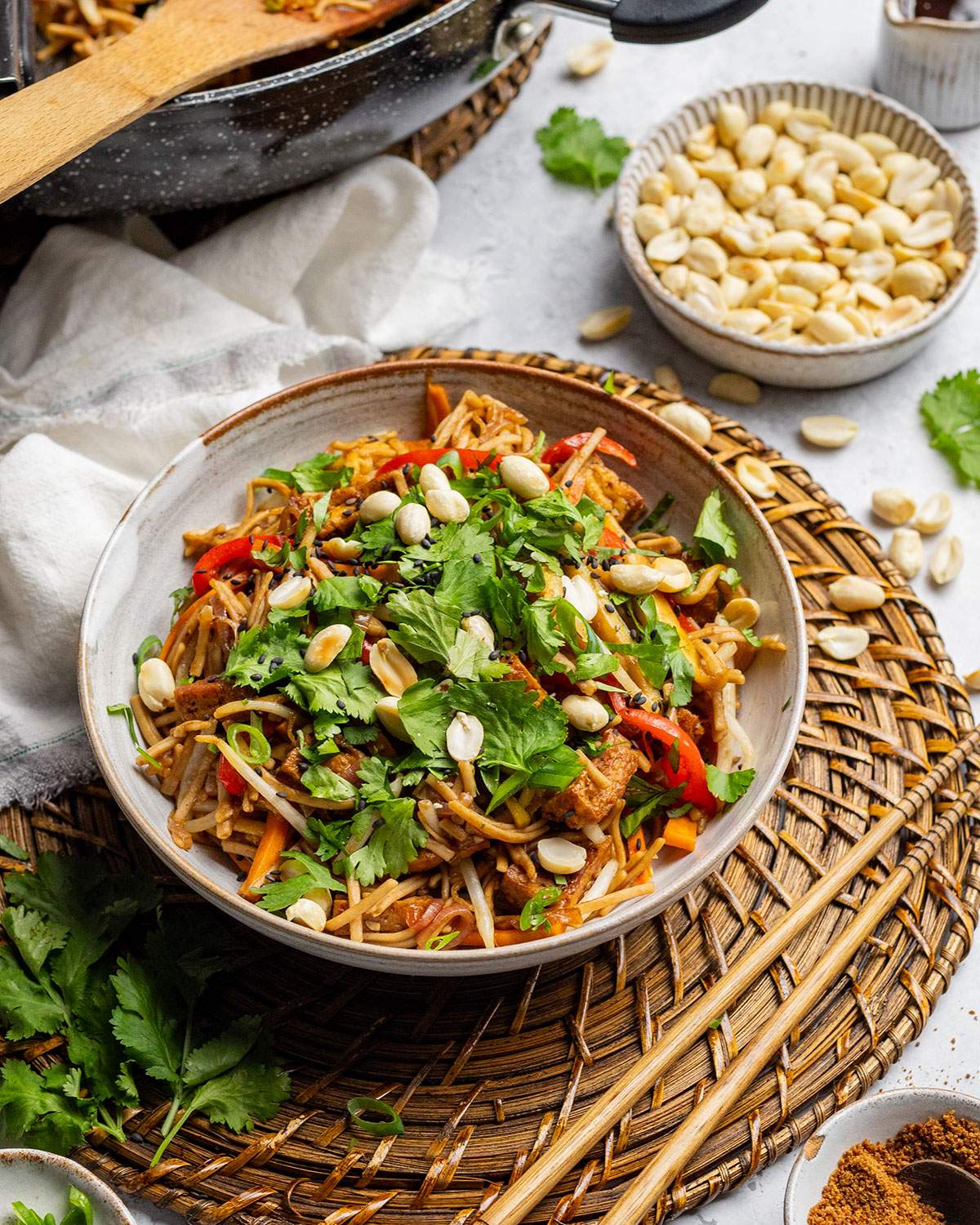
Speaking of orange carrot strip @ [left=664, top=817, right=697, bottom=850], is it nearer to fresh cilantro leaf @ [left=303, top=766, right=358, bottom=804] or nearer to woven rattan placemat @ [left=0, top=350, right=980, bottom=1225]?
woven rattan placemat @ [left=0, top=350, right=980, bottom=1225]

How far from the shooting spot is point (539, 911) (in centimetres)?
282

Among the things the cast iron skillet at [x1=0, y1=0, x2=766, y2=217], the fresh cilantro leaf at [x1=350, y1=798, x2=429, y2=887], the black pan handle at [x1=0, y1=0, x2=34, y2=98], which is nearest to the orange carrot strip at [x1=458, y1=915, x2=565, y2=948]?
the fresh cilantro leaf at [x1=350, y1=798, x2=429, y2=887]

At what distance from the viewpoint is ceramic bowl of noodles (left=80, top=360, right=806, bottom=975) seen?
2852mm

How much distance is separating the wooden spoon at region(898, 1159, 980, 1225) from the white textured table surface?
0.66 m

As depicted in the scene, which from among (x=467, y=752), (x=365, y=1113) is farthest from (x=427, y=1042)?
(x=467, y=752)

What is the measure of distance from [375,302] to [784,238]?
4.91 ft

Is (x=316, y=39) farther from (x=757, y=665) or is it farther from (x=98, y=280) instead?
(x=757, y=665)

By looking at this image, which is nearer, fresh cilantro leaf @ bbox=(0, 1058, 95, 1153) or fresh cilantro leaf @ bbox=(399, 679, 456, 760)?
fresh cilantro leaf @ bbox=(399, 679, 456, 760)

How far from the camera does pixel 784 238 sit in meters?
4.63

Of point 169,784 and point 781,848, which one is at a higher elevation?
point 169,784

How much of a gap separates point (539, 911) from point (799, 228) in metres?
2.95

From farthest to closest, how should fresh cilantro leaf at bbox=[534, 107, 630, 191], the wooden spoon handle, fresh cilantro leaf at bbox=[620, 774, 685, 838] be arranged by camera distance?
1. fresh cilantro leaf at bbox=[534, 107, 630, 191]
2. the wooden spoon handle
3. fresh cilantro leaf at bbox=[620, 774, 685, 838]

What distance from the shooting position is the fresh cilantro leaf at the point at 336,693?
9.52ft

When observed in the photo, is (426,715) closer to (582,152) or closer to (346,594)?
(346,594)
